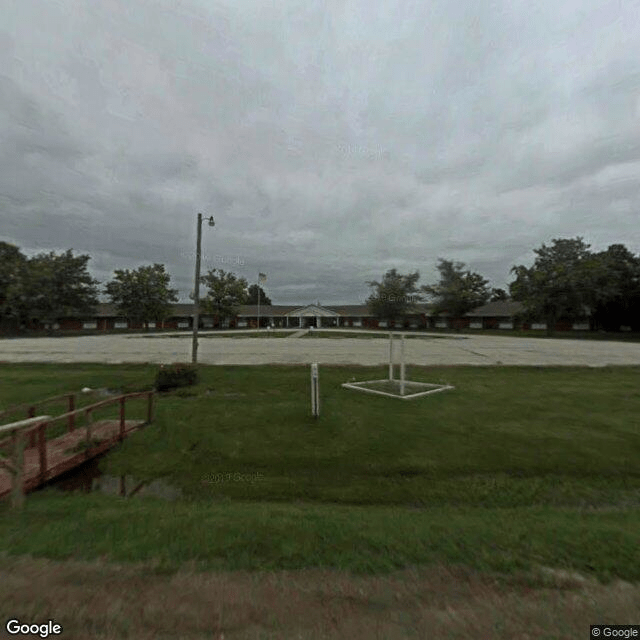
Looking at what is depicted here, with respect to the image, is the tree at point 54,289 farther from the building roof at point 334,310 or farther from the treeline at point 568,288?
the treeline at point 568,288

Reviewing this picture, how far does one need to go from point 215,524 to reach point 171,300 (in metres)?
54.4

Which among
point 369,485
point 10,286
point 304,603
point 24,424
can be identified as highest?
point 10,286

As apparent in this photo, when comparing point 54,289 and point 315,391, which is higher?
point 54,289

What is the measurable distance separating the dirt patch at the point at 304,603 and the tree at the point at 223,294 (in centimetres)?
5554

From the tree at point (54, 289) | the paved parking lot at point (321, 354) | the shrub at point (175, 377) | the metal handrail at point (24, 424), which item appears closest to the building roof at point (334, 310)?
the tree at point (54, 289)

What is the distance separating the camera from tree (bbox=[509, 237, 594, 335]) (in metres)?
38.6

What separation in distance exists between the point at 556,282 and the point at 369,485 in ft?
150

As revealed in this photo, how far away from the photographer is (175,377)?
10570mm

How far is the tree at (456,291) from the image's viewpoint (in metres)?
54.4

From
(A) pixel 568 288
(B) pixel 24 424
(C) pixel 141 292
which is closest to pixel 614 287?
(A) pixel 568 288

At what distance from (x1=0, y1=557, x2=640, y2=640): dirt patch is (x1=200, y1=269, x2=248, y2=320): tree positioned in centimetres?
5554

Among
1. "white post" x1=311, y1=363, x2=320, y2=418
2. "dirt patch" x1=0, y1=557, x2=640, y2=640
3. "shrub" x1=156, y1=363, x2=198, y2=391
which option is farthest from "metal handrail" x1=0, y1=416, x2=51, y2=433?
"shrub" x1=156, y1=363, x2=198, y2=391

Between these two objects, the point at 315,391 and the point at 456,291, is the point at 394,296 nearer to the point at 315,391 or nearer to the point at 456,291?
the point at 456,291

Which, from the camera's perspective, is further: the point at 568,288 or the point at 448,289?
the point at 448,289
